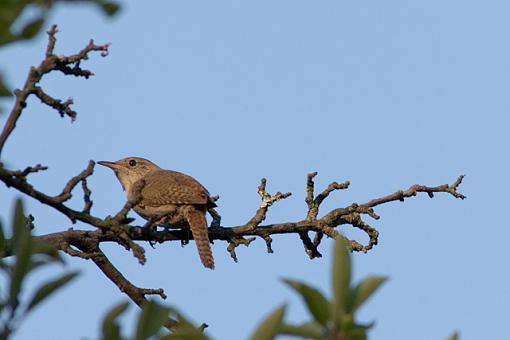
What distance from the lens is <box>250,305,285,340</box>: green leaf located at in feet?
4.58

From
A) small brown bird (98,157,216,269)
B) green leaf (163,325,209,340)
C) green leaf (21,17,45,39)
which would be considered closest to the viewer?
green leaf (163,325,209,340)

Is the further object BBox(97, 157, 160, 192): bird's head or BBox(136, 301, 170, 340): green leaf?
BBox(97, 157, 160, 192): bird's head

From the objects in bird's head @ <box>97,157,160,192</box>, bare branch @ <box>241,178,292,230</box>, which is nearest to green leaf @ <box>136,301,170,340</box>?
bare branch @ <box>241,178,292,230</box>

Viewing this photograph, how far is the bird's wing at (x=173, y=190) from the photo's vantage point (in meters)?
7.29

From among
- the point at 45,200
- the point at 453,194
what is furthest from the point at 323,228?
the point at 45,200

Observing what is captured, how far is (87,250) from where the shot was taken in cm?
484

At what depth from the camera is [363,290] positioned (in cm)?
148

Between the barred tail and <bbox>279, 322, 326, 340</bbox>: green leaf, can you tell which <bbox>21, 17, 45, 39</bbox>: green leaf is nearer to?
<bbox>279, 322, 326, 340</bbox>: green leaf

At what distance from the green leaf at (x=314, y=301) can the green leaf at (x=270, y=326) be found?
0.05 meters

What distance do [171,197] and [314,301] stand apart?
6111 millimetres

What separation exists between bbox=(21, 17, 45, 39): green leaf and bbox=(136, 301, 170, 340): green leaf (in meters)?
0.50

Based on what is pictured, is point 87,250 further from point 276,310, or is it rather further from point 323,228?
point 276,310

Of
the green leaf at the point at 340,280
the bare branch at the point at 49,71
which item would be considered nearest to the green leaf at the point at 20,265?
the green leaf at the point at 340,280

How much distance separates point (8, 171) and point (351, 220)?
2432mm
